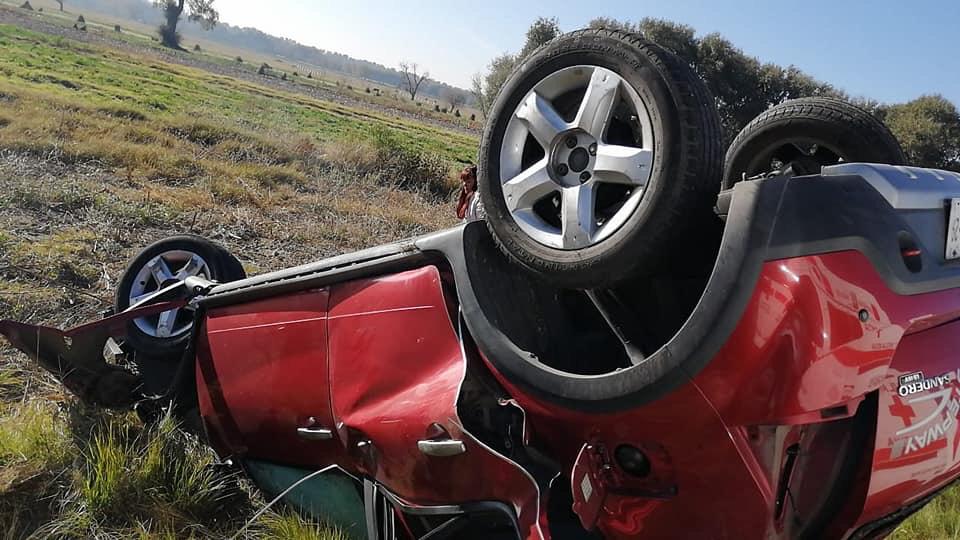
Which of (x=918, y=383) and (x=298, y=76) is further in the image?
(x=298, y=76)

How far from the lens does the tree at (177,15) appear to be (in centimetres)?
7631

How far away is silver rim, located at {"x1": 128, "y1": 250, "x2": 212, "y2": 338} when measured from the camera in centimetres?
375

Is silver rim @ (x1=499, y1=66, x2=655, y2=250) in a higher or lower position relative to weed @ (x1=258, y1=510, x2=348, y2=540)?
higher

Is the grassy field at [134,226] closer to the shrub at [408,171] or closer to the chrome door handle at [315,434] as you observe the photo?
the shrub at [408,171]

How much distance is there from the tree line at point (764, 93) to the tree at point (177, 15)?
6985 centimetres

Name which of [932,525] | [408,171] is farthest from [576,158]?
[408,171]

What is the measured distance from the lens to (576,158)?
2002mm

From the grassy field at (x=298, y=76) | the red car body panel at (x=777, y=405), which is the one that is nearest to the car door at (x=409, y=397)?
the red car body panel at (x=777, y=405)

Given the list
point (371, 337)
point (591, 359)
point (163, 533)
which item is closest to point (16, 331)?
point (163, 533)

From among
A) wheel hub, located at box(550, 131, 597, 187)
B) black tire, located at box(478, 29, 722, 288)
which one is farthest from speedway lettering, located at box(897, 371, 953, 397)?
wheel hub, located at box(550, 131, 597, 187)

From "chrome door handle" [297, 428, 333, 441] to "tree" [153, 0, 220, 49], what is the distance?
8141 centimetres

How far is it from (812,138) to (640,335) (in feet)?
3.13

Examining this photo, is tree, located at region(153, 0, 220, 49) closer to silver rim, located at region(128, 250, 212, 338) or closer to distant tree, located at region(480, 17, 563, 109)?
distant tree, located at region(480, 17, 563, 109)

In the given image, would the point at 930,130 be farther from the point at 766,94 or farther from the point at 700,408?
the point at 700,408
